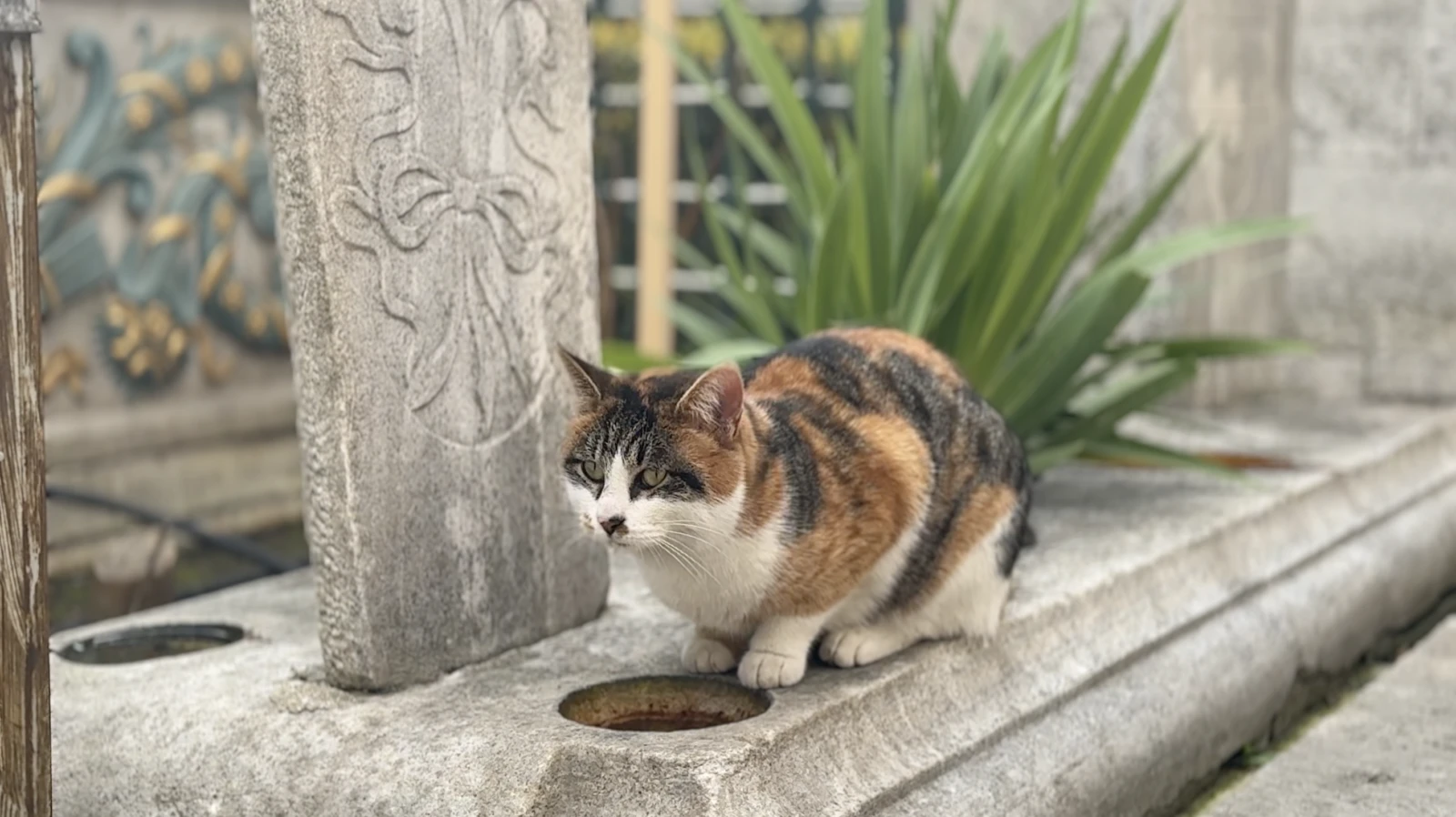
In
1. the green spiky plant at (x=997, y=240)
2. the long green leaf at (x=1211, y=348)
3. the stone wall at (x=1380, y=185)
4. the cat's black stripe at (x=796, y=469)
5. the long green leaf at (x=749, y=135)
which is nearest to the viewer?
the cat's black stripe at (x=796, y=469)

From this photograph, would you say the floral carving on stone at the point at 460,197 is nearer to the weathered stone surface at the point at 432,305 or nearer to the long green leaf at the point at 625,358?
the weathered stone surface at the point at 432,305

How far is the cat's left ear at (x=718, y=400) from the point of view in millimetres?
2025

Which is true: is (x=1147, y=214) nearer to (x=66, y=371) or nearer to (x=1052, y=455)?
(x=1052, y=455)

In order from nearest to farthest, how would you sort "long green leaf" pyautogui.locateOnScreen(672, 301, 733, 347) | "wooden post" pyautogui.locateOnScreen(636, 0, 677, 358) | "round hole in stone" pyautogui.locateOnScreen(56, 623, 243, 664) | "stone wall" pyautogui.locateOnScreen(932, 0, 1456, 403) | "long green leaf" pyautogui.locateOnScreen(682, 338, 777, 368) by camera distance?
1. "round hole in stone" pyautogui.locateOnScreen(56, 623, 243, 664)
2. "long green leaf" pyautogui.locateOnScreen(682, 338, 777, 368)
3. "long green leaf" pyautogui.locateOnScreen(672, 301, 733, 347)
4. "stone wall" pyautogui.locateOnScreen(932, 0, 1456, 403)
5. "wooden post" pyautogui.locateOnScreen(636, 0, 677, 358)

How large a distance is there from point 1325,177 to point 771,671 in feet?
10.3

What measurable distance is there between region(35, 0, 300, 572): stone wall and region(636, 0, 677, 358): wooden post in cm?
144

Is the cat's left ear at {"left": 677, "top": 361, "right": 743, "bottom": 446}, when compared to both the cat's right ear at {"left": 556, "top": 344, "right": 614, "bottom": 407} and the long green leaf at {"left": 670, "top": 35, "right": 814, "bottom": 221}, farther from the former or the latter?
the long green leaf at {"left": 670, "top": 35, "right": 814, "bottom": 221}

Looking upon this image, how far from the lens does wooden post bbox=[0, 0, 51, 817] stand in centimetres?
185

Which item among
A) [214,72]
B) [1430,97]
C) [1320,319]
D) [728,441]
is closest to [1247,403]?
[1320,319]

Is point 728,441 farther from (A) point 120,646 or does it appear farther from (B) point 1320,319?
(B) point 1320,319

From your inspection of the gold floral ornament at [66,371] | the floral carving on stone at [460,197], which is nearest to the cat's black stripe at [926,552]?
the floral carving on stone at [460,197]

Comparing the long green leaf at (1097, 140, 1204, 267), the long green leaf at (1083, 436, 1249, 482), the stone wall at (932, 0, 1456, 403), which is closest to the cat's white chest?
the long green leaf at (1083, 436, 1249, 482)

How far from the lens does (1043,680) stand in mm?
2494

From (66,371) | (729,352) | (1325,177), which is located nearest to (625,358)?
(729,352)
